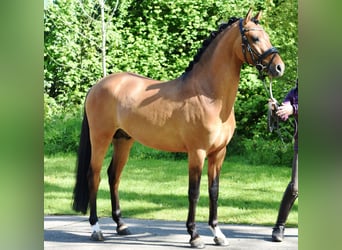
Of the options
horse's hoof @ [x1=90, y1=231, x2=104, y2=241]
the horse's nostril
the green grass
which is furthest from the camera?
the green grass

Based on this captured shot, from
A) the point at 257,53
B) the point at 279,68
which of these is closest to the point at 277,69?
the point at 279,68

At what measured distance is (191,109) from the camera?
315cm

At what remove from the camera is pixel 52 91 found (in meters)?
3.98

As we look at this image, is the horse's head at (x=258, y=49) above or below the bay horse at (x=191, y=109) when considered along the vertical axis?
above

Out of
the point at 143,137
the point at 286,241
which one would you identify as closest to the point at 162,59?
the point at 143,137

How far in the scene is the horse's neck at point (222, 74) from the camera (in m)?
3.13

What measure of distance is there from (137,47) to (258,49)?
125cm

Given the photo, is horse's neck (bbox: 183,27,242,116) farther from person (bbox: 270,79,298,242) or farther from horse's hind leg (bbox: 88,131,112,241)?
horse's hind leg (bbox: 88,131,112,241)

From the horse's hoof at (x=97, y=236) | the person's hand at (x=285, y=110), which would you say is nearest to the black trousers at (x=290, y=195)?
the person's hand at (x=285, y=110)

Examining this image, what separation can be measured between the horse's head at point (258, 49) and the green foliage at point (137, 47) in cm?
73

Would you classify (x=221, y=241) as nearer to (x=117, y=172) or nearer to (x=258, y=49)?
(x=117, y=172)

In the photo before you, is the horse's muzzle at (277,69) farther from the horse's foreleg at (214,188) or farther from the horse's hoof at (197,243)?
the horse's hoof at (197,243)

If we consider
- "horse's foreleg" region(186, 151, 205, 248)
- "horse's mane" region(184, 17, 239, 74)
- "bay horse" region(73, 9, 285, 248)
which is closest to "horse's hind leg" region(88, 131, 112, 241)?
"bay horse" region(73, 9, 285, 248)

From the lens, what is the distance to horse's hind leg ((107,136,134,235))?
3.64m
